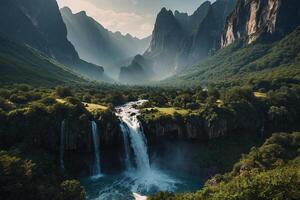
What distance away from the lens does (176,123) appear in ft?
336

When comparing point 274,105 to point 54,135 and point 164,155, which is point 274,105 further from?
point 54,135

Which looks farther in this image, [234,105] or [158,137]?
[234,105]

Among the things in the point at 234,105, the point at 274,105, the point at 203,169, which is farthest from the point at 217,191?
the point at 274,105

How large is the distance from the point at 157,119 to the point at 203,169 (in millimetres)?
20128

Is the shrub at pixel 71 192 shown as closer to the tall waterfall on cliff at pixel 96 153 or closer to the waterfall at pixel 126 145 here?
the tall waterfall on cliff at pixel 96 153

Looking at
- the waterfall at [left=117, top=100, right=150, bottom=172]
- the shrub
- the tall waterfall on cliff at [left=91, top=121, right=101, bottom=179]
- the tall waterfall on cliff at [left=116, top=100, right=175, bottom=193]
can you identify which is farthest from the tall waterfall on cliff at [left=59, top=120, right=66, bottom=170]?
the shrub

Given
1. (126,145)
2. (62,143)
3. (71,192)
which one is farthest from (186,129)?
(71,192)

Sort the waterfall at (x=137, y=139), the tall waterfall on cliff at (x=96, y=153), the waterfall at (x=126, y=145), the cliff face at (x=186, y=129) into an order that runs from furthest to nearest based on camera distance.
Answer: the cliff face at (x=186, y=129) → the waterfall at (x=137, y=139) → the waterfall at (x=126, y=145) → the tall waterfall on cliff at (x=96, y=153)

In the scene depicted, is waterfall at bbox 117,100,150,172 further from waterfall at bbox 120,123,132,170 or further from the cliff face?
the cliff face

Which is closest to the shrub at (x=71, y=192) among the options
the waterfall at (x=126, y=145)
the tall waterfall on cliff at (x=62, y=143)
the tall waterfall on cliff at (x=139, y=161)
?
the tall waterfall on cliff at (x=139, y=161)

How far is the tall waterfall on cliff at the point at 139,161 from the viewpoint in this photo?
266ft

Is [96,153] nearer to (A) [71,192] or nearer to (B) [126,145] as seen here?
(B) [126,145]

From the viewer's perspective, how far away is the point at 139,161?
92500 millimetres

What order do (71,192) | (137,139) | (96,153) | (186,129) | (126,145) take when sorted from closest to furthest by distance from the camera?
(71,192) → (96,153) → (126,145) → (137,139) → (186,129)
